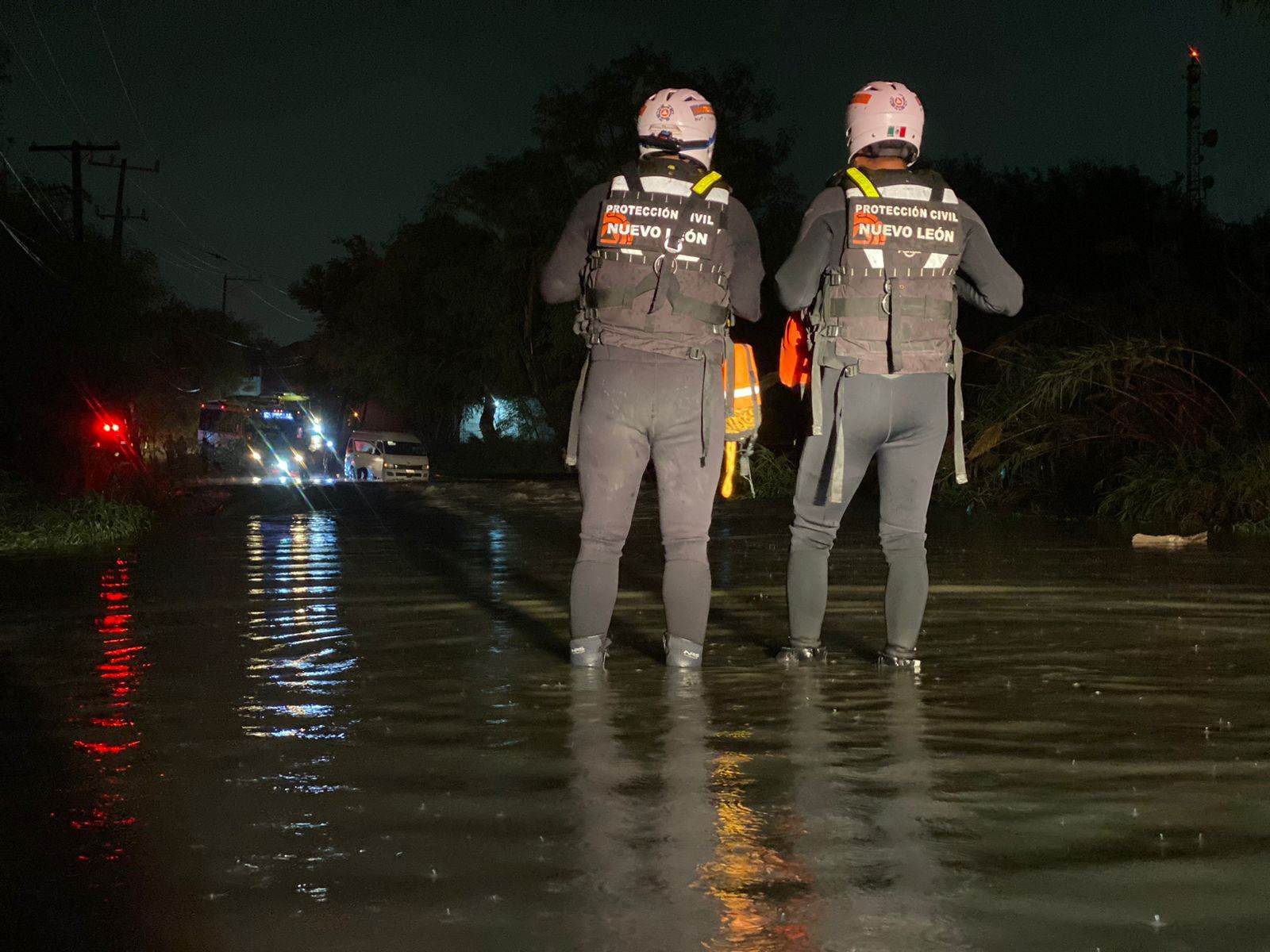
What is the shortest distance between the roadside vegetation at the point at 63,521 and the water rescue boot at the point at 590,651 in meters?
8.43

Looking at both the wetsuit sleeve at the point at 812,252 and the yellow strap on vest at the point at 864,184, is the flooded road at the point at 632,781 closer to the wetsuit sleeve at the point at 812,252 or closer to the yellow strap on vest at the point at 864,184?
the wetsuit sleeve at the point at 812,252

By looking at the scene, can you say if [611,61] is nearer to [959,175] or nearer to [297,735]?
[959,175]

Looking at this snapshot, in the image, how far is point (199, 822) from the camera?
12.6ft

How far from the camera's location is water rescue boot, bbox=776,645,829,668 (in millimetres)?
6320

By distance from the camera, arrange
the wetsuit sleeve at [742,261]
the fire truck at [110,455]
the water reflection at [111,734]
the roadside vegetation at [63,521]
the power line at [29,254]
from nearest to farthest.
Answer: the water reflection at [111,734], the wetsuit sleeve at [742,261], the roadside vegetation at [63,521], the fire truck at [110,455], the power line at [29,254]

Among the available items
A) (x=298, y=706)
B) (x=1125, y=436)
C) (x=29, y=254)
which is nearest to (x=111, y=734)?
(x=298, y=706)

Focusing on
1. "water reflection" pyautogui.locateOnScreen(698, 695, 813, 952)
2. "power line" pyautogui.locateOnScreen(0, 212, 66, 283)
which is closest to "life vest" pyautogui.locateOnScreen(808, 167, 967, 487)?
"water reflection" pyautogui.locateOnScreen(698, 695, 813, 952)

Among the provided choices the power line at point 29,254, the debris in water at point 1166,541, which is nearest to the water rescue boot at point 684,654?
the debris in water at point 1166,541

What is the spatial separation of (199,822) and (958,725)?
93.7 inches

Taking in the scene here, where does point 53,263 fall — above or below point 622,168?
above

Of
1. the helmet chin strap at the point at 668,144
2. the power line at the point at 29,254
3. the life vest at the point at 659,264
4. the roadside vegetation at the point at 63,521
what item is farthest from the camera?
the power line at the point at 29,254

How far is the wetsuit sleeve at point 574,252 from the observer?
605 centimetres

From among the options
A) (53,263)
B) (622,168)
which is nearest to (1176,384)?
(622,168)

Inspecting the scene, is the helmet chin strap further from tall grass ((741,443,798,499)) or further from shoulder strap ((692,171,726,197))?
tall grass ((741,443,798,499))
